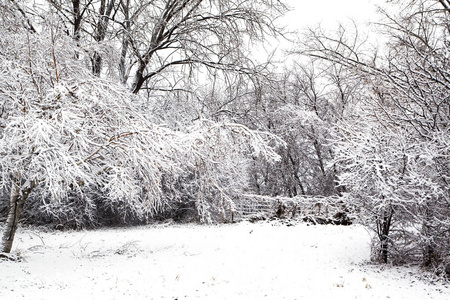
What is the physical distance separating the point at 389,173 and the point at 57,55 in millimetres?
6144

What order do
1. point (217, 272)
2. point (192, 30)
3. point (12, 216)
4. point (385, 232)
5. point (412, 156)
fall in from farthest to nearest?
point (192, 30)
point (12, 216)
point (385, 232)
point (217, 272)
point (412, 156)

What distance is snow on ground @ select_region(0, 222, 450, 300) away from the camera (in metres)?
4.69

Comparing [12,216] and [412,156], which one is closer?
[412,156]

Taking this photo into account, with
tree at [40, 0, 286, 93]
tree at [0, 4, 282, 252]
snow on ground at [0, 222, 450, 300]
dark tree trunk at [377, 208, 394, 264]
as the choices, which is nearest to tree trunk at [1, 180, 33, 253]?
tree at [0, 4, 282, 252]

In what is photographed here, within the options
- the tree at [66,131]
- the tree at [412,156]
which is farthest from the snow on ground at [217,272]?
the tree at [66,131]

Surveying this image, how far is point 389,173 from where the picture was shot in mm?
5301

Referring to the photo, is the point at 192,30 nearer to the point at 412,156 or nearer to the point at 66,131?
the point at 66,131

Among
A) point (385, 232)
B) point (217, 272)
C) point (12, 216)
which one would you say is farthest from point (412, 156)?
point (12, 216)

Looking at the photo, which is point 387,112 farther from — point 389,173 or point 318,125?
point 318,125

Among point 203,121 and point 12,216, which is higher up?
point 203,121

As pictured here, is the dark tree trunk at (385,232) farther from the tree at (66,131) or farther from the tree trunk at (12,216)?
the tree trunk at (12,216)

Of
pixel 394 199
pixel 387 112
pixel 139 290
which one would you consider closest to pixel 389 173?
pixel 394 199

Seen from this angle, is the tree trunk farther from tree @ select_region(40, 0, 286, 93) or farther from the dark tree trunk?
the dark tree trunk

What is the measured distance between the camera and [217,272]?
18.7 feet
